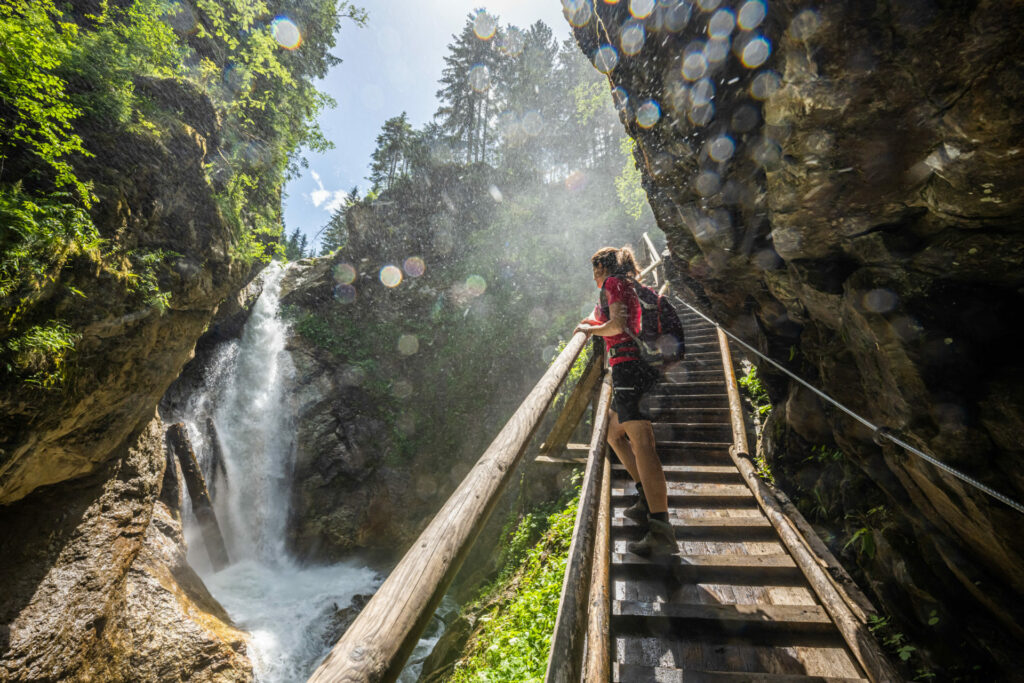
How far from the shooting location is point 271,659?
6840 millimetres

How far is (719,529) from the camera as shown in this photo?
11.1 ft

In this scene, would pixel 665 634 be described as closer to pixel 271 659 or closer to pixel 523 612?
pixel 523 612

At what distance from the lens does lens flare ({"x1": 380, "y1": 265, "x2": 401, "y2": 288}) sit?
1777 cm

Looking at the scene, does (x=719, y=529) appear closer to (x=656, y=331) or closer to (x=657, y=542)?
(x=657, y=542)

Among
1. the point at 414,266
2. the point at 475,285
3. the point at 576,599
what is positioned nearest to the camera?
the point at 576,599

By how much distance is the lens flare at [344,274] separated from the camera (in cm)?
1733

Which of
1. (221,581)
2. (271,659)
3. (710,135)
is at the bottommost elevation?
(271,659)

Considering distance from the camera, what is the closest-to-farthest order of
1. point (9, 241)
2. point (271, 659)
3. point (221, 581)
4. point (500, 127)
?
1. point (9, 241)
2. point (271, 659)
3. point (221, 581)
4. point (500, 127)

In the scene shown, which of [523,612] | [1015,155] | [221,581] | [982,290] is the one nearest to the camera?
[1015,155]

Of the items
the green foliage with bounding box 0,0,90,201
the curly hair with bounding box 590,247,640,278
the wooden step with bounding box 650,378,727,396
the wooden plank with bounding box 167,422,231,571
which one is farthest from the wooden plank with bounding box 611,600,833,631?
the wooden plank with bounding box 167,422,231,571

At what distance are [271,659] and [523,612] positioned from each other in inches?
222

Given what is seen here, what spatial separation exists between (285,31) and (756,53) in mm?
16133

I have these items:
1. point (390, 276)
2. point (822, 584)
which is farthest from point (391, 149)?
point (822, 584)

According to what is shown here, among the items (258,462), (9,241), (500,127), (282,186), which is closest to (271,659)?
(258,462)
